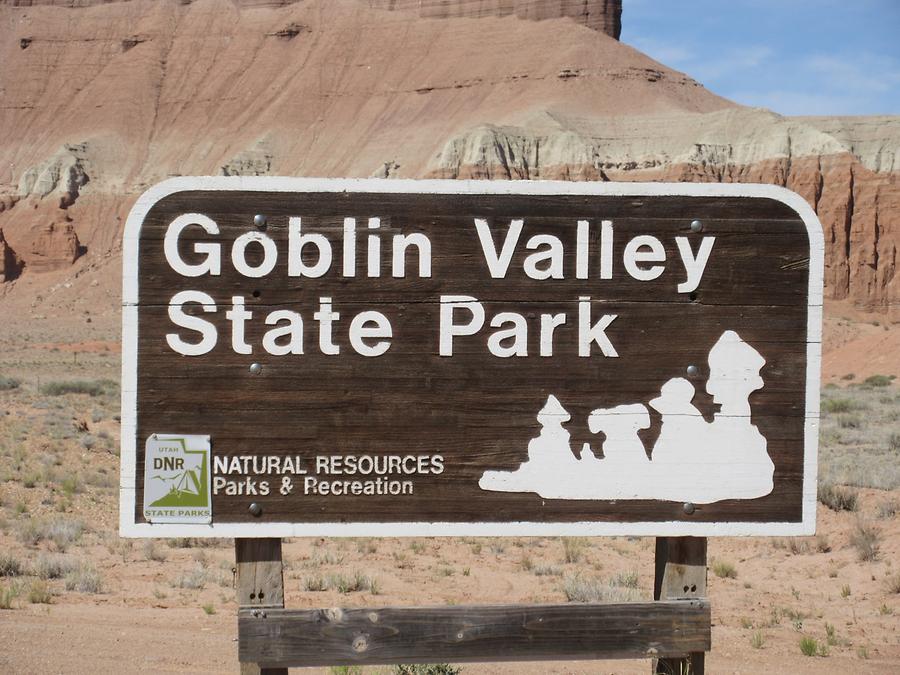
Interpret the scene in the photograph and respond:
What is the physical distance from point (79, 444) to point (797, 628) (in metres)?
11.7

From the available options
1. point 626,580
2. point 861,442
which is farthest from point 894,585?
point 861,442

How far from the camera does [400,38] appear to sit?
94.4 metres

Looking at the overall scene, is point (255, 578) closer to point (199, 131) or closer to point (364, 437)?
point (364, 437)

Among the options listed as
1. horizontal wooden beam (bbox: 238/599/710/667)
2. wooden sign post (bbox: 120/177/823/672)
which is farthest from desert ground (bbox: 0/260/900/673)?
wooden sign post (bbox: 120/177/823/672)

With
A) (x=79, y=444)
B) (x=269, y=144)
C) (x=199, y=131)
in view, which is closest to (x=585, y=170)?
(x=269, y=144)

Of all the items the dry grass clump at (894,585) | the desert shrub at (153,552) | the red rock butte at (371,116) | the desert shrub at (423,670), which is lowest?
the desert shrub at (153,552)

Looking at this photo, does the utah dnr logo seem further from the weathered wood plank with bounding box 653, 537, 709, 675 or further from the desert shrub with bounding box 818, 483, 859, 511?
the desert shrub with bounding box 818, 483, 859, 511

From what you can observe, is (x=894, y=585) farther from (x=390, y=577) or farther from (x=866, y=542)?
(x=390, y=577)

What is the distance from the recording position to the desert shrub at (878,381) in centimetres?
3297

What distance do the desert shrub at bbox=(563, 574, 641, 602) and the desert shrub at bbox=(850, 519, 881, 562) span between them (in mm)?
2690

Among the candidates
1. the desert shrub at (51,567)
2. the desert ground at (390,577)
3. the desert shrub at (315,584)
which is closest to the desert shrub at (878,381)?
the desert ground at (390,577)

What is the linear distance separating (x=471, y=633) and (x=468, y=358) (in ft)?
3.42

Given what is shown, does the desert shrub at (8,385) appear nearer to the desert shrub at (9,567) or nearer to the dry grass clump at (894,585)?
the desert shrub at (9,567)

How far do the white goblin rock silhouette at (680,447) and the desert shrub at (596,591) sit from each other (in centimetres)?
392
